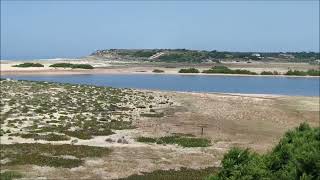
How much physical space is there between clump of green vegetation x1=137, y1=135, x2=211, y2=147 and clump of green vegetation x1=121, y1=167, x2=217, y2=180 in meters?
4.84

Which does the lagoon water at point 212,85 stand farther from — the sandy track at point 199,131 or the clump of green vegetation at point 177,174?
the clump of green vegetation at point 177,174

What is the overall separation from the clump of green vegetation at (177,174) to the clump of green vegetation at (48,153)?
8.97 feet

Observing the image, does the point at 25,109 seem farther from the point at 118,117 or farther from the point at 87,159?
the point at 87,159

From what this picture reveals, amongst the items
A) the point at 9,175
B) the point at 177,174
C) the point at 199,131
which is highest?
the point at 9,175

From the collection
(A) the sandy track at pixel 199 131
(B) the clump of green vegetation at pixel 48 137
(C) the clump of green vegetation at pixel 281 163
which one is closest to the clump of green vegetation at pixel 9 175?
(A) the sandy track at pixel 199 131

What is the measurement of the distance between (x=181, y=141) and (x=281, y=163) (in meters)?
17.0

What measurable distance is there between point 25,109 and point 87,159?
45.6 ft

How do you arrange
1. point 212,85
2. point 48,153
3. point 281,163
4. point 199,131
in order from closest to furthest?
point 281,163, point 48,153, point 199,131, point 212,85

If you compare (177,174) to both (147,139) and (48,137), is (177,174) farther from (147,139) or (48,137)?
(48,137)

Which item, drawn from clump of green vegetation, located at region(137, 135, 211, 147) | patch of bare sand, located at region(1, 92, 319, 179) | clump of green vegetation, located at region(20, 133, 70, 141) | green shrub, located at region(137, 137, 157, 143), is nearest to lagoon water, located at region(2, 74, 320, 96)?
patch of bare sand, located at region(1, 92, 319, 179)

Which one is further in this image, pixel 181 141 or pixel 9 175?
pixel 181 141

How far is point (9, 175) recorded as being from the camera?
17.3 metres

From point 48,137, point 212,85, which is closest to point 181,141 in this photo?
point 48,137

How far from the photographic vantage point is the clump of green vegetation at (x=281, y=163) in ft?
20.5
